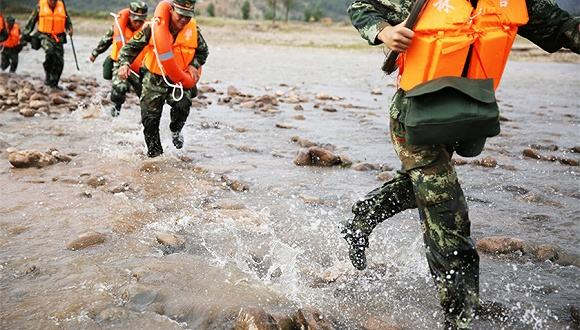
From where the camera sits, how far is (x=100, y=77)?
16828 mm

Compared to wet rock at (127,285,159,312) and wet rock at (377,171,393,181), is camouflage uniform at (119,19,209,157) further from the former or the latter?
wet rock at (127,285,159,312)

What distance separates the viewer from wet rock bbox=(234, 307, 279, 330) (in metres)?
2.88

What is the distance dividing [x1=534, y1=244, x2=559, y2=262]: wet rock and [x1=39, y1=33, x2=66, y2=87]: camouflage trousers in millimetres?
12722

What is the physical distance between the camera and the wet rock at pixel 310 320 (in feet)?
9.73

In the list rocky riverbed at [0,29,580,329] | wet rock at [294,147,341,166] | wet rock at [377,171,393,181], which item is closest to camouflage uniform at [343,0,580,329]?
rocky riverbed at [0,29,580,329]

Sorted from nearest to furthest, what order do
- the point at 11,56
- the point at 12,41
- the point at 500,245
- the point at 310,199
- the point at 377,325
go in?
the point at 377,325, the point at 500,245, the point at 310,199, the point at 11,56, the point at 12,41

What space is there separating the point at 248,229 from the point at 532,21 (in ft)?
8.58

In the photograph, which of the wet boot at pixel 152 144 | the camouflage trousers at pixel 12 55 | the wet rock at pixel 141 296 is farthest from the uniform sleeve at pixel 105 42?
the camouflage trousers at pixel 12 55

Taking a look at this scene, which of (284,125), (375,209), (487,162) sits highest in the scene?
(375,209)

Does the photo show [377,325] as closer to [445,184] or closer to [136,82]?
[445,184]

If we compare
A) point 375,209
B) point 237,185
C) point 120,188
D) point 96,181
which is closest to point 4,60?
point 96,181

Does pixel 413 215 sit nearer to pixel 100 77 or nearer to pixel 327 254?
pixel 327 254

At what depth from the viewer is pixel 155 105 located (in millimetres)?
6699

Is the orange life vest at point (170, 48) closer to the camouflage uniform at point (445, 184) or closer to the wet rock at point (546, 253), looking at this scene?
the camouflage uniform at point (445, 184)
